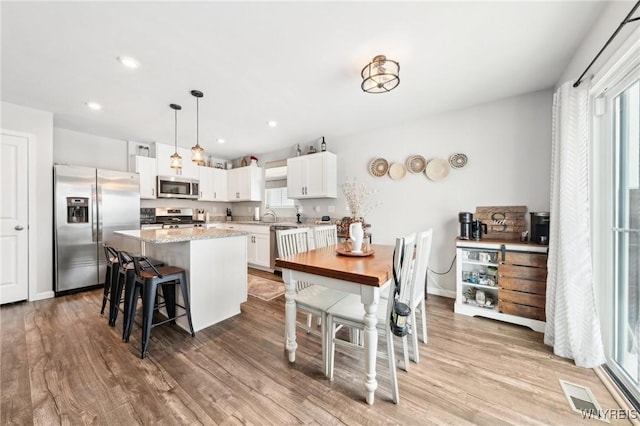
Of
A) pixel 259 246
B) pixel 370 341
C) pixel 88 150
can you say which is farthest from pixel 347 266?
pixel 88 150

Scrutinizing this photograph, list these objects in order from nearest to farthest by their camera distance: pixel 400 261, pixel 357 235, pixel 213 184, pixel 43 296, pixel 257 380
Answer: pixel 400 261 → pixel 257 380 → pixel 357 235 → pixel 43 296 → pixel 213 184

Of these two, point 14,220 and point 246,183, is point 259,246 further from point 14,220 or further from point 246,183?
point 14,220

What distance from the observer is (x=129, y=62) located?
81.5 inches

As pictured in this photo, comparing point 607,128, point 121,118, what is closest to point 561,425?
point 607,128

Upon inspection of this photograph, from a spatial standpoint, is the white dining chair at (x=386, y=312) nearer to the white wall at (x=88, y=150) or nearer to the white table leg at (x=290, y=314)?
the white table leg at (x=290, y=314)

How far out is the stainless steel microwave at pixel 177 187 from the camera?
442 centimetres

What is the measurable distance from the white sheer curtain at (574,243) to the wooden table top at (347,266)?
4.43 ft

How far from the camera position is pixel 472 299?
2.69 meters

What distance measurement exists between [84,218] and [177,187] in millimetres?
1483

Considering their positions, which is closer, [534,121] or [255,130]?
[534,121]

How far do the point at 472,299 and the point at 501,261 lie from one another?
55 cm

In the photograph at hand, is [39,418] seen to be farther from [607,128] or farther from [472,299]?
[607,128]

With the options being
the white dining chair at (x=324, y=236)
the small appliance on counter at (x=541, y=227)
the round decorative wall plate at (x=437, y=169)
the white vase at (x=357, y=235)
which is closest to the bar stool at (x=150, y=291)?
the white dining chair at (x=324, y=236)

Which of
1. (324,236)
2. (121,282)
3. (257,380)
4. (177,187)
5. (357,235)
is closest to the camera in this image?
(257,380)
